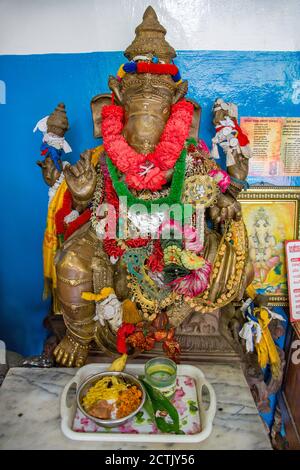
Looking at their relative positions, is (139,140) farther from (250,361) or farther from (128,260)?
(250,361)

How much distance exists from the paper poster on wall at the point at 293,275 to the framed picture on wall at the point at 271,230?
120 millimetres

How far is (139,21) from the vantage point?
259 cm

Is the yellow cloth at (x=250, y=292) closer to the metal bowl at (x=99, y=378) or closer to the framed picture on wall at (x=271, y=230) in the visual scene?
the framed picture on wall at (x=271, y=230)

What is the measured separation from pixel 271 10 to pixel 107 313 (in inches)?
82.8

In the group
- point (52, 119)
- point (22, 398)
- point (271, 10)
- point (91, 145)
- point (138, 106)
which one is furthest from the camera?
point (91, 145)

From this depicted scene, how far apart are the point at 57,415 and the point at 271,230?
186 centimetres

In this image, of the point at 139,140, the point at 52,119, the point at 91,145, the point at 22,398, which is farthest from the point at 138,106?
the point at 22,398

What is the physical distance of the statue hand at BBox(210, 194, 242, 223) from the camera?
2219 millimetres

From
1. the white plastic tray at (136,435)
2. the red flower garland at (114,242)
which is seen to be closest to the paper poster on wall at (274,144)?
the red flower garland at (114,242)

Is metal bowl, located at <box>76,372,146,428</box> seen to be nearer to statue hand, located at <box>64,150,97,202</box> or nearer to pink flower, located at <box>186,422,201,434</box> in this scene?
pink flower, located at <box>186,422,201,434</box>

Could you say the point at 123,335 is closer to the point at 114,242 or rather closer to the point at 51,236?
the point at 114,242

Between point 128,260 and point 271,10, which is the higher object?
point 271,10

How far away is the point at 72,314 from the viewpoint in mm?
2154

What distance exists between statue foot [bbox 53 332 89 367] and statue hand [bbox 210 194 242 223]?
1.00 m
